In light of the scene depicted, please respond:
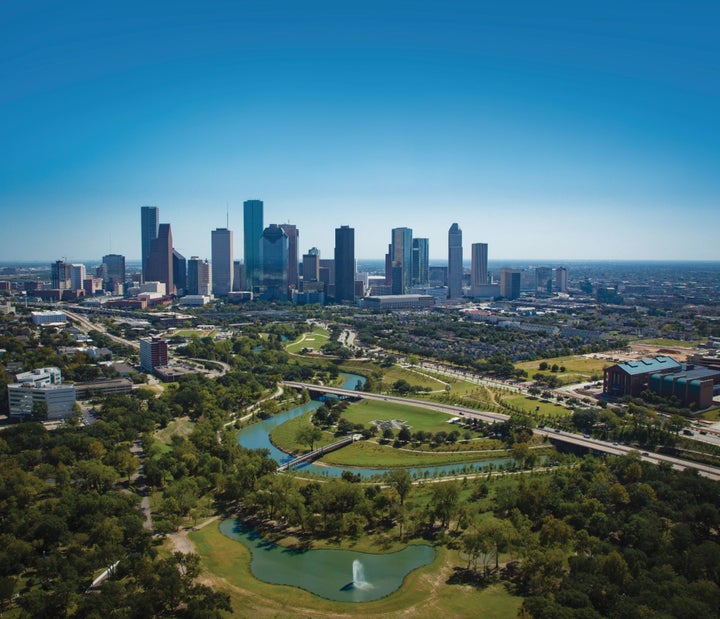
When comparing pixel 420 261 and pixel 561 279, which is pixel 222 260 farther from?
pixel 561 279

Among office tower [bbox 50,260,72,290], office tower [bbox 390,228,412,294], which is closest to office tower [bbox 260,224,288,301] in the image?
office tower [bbox 390,228,412,294]

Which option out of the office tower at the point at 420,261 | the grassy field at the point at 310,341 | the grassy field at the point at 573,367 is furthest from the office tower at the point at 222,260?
the grassy field at the point at 573,367

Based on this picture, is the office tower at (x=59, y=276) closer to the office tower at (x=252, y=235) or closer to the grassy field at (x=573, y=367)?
the office tower at (x=252, y=235)

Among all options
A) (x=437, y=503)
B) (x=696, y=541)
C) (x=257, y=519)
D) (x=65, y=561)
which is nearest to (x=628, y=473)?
(x=696, y=541)

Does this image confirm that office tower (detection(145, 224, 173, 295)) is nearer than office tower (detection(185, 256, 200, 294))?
Yes

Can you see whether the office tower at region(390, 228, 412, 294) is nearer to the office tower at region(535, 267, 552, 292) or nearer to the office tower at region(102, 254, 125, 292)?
the office tower at region(535, 267, 552, 292)

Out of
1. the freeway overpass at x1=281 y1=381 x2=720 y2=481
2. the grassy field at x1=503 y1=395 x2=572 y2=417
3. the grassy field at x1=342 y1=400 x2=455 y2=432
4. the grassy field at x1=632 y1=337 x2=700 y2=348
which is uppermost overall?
the grassy field at x1=632 y1=337 x2=700 y2=348

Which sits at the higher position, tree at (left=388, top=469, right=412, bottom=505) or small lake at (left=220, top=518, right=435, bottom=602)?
tree at (left=388, top=469, right=412, bottom=505)

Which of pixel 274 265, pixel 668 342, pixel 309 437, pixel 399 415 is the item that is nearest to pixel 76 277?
pixel 274 265
